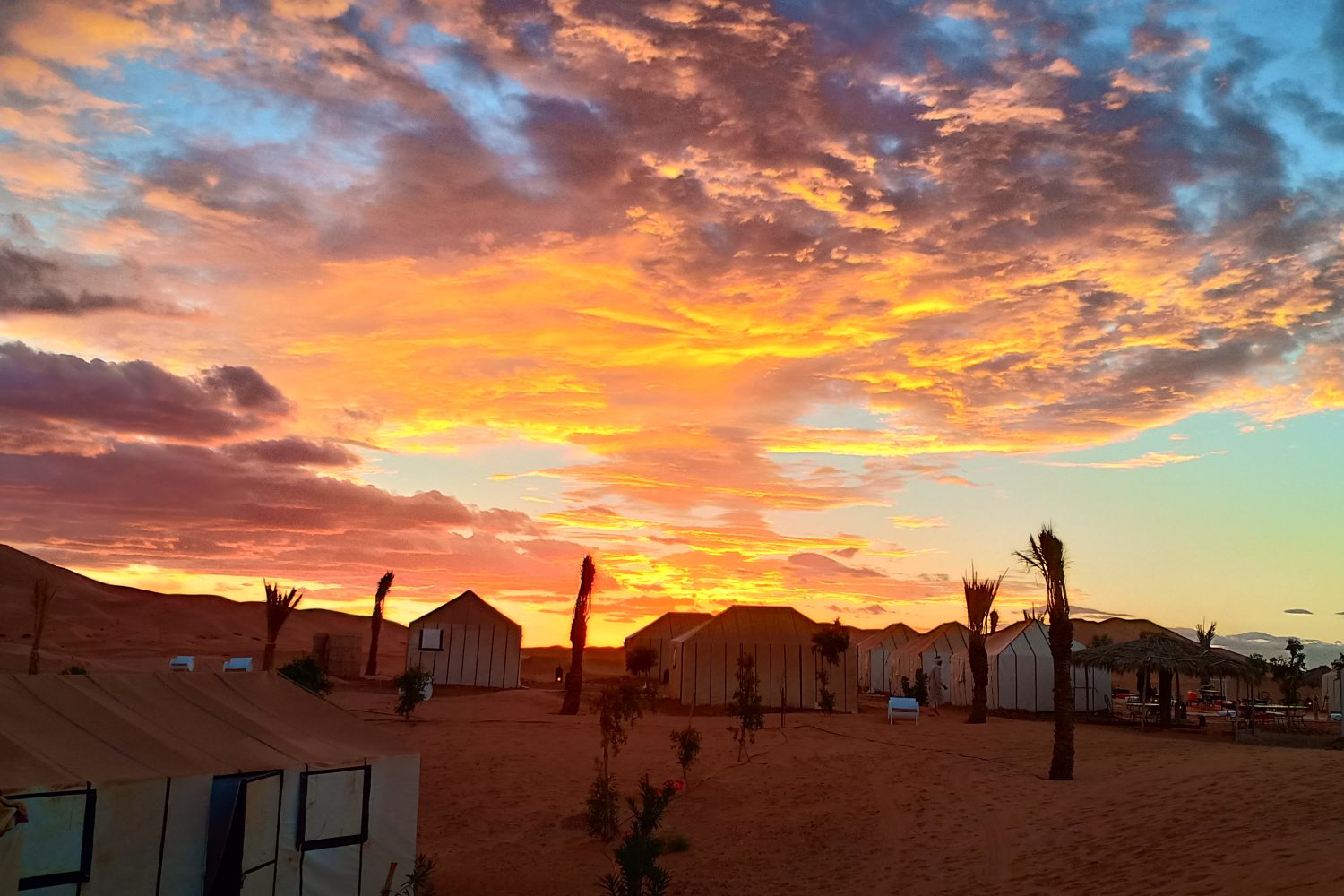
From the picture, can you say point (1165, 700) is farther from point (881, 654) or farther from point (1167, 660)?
point (881, 654)

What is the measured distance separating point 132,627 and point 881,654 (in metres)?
53.2

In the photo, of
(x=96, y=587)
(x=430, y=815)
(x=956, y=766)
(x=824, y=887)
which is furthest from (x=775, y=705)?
(x=96, y=587)

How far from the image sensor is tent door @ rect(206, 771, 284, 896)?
10922 millimetres

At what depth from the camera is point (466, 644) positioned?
4491cm

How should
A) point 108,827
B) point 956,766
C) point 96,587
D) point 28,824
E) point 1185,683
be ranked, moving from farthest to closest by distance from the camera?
point 96,587 < point 1185,683 < point 956,766 < point 108,827 < point 28,824

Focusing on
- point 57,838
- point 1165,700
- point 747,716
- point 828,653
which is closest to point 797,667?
point 828,653

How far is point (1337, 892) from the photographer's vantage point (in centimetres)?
979

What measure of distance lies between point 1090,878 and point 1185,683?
7822 cm

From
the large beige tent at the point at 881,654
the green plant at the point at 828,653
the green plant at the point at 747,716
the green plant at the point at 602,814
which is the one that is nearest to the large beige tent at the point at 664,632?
the large beige tent at the point at 881,654

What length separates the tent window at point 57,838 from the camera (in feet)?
30.9

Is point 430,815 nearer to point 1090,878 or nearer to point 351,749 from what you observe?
point 351,749

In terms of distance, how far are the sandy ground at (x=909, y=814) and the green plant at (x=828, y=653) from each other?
9286mm

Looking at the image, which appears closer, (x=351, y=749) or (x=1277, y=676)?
(x=351, y=749)

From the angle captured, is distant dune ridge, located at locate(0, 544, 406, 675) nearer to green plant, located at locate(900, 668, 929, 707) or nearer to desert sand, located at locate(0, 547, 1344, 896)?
desert sand, located at locate(0, 547, 1344, 896)
